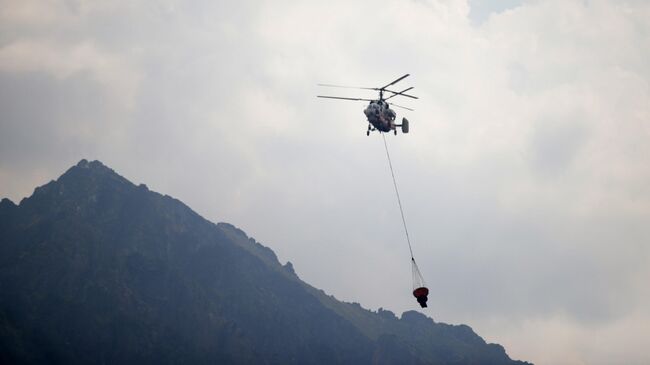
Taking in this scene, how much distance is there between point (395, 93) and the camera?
67.9 m

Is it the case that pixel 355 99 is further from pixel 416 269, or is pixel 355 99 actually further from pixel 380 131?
pixel 416 269

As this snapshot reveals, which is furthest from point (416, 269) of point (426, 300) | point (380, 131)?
point (380, 131)

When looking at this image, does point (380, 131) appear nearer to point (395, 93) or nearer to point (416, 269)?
point (395, 93)

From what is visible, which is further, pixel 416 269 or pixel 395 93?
pixel 395 93

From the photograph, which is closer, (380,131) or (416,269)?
(416,269)

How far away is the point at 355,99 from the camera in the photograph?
217 feet

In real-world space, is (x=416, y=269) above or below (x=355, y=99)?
below

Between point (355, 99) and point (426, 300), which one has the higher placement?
point (355, 99)

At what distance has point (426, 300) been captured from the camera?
53625 mm

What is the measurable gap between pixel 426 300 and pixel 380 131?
2328 cm

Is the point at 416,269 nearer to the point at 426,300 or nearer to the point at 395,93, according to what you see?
the point at 426,300

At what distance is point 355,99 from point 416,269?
2127cm

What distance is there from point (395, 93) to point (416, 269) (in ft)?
73.3

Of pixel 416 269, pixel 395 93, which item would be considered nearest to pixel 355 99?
pixel 395 93
